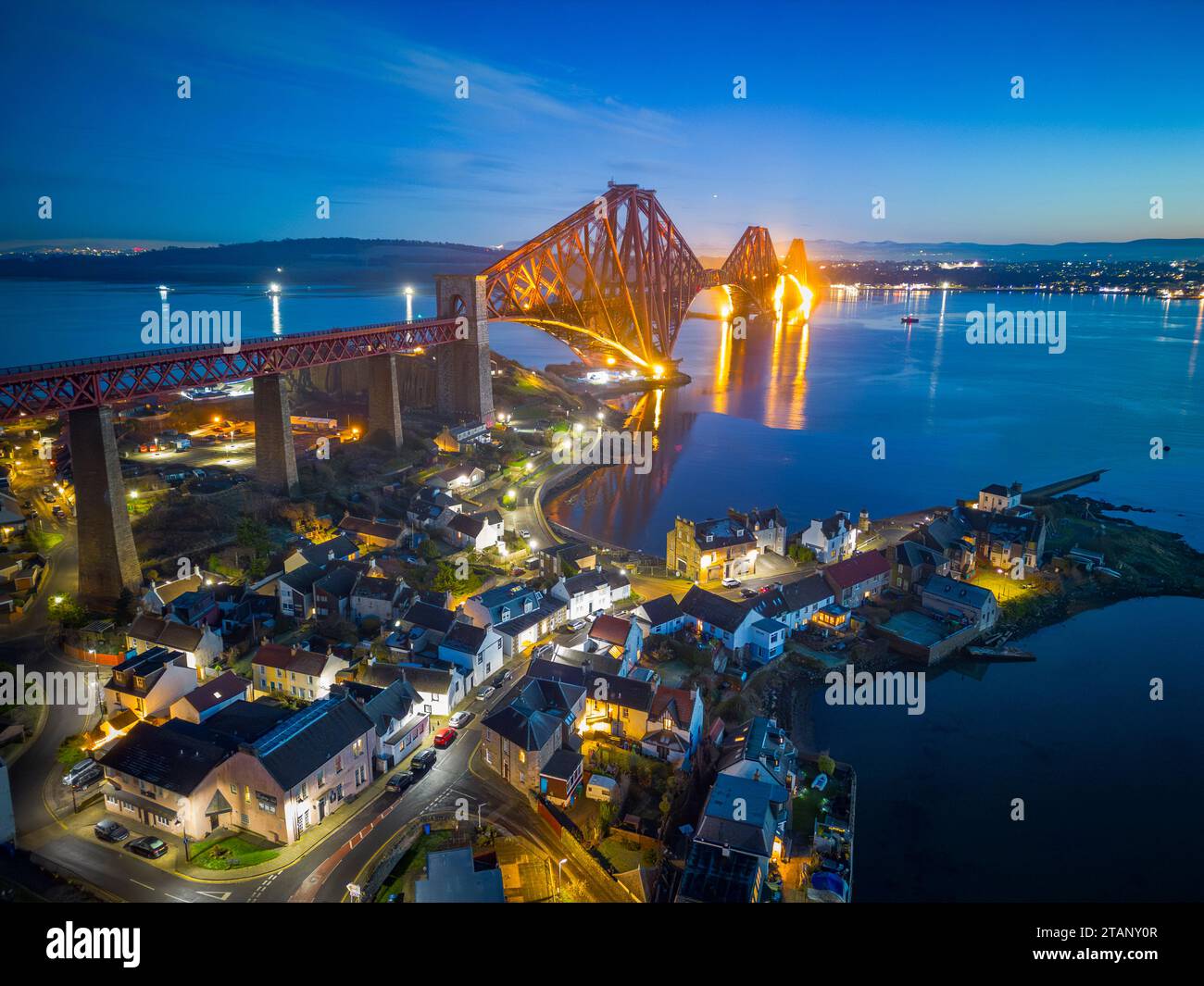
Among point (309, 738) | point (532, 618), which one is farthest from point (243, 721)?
point (532, 618)

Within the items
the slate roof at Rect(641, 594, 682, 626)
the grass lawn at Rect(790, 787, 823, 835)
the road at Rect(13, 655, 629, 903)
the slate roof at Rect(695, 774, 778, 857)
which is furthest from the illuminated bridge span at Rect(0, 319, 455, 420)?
the grass lawn at Rect(790, 787, 823, 835)

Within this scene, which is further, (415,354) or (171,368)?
(415,354)

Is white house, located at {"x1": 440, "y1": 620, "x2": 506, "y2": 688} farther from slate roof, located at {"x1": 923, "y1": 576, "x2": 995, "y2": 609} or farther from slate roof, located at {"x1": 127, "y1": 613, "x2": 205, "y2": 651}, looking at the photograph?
slate roof, located at {"x1": 923, "y1": 576, "x2": 995, "y2": 609}

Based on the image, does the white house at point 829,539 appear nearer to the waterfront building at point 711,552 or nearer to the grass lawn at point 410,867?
the waterfront building at point 711,552

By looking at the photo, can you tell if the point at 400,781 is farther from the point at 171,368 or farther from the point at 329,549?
the point at 171,368

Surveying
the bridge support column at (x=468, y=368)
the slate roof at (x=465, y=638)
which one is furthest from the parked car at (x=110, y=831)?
the bridge support column at (x=468, y=368)
